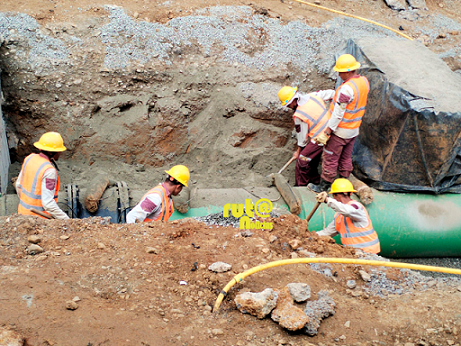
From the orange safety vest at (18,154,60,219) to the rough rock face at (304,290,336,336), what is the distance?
10.9 ft

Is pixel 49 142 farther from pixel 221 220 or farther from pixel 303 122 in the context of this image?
pixel 303 122

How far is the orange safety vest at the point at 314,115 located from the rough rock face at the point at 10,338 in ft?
15.3

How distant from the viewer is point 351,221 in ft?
16.9

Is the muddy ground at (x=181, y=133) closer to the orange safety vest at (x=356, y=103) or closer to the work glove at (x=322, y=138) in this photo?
the work glove at (x=322, y=138)

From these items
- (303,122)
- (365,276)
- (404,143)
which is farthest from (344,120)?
(365,276)

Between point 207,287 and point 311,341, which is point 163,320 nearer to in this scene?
point 207,287

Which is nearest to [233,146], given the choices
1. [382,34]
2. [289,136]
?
[289,136]

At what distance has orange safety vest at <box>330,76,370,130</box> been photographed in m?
5.75

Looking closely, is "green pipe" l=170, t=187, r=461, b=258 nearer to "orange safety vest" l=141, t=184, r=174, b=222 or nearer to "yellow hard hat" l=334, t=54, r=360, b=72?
"orange safety vest" l=141, t=184, r=174, b=222

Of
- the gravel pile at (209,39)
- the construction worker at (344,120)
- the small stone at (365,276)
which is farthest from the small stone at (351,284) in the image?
the gravel pile at (209,39)

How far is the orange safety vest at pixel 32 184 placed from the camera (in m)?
4.95

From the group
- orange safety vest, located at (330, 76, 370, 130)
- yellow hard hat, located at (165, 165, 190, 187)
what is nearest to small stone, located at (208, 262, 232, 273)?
yellow hard hat, located at (165, 165, 190, 187)

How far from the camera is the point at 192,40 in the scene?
7250 mm

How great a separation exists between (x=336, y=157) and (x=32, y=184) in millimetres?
4027
